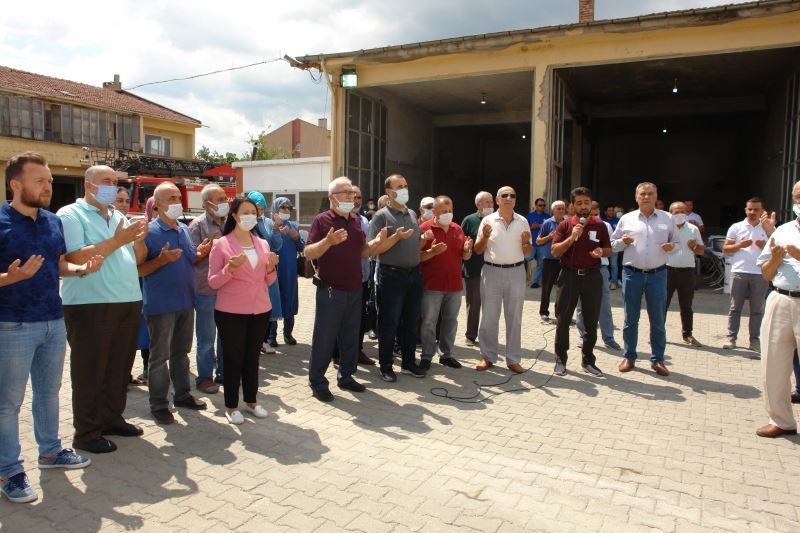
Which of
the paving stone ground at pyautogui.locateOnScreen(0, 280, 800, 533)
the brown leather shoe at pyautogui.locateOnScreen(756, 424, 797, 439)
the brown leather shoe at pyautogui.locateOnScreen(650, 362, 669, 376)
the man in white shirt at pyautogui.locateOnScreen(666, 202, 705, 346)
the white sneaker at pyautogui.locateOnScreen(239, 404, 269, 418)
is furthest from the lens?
the man in white shirt at pyautogui.locateOnScreen(666, 202, 705, 346)

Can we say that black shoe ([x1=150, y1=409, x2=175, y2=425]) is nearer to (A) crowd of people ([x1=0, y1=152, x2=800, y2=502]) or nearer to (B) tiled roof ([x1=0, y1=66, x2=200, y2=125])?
(A) crowd of people ([x1=0, y1=152, x2=800, y2=502])

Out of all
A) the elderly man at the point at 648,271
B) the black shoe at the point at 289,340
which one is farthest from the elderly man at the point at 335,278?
the elderly man at the point at 648,271

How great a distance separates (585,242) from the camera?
6059mm

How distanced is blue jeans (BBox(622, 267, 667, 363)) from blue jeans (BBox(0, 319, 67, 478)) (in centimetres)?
527

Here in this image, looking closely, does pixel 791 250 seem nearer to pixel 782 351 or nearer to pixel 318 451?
pixel 782 351

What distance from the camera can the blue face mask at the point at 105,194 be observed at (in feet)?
12.8

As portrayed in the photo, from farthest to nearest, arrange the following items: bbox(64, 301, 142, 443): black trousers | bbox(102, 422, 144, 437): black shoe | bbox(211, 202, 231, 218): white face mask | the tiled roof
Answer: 1. the tiled roof
2. bbox(211, 202, 231, 218): white face mask
3. bbox(102, 422, 144, 437): black shoe
4. bbox(64, 301, 142, 443): black trousers

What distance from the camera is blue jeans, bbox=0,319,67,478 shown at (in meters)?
3.29

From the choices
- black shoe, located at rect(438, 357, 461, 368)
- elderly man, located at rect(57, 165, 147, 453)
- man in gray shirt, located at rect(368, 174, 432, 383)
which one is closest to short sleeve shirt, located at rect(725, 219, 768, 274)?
black shoe, located at rect(438, 357, 461, 368)

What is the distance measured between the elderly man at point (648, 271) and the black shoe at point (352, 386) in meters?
2.83

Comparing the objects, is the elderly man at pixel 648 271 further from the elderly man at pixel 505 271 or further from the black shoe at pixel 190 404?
the black shoe at pixel 190 404

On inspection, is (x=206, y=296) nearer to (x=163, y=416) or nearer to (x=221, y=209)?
(x=221, y=209)

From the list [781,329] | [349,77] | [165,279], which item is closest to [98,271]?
[165,279]

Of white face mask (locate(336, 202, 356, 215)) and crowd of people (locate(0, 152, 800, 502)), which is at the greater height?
white face mask (locate(336, 202, 356, 215))
